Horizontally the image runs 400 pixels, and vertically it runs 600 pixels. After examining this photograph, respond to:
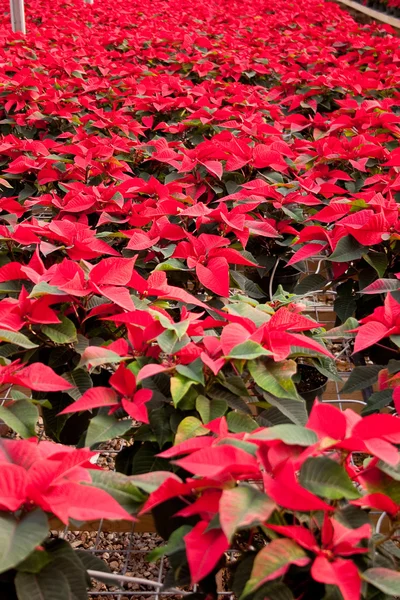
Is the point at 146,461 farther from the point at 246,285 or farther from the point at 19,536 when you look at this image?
the point at 246,285

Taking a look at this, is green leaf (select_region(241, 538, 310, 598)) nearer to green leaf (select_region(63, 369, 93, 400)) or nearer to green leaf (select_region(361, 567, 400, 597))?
green leaf (select_region(361, 567, 400, 597))

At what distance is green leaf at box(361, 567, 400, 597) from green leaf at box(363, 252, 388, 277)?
2.34 feet

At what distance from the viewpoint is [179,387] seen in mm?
830

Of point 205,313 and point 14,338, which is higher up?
point 14,338

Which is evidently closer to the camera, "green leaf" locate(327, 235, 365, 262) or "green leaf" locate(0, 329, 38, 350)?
"green leaf" locate(0, 329, 38, 350)

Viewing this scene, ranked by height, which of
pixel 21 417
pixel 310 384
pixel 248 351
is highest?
pixel 248 351

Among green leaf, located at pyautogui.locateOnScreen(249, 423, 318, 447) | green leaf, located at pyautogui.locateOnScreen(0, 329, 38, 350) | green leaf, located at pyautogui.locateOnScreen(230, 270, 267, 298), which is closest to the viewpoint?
green leaf, located at pyautogui.locateOnScreen(249, 423, 318, 447)

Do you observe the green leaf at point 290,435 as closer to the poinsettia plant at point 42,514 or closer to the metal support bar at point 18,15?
the poinsettia plant at point 42,514

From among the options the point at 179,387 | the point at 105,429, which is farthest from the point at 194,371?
the point at 105,429

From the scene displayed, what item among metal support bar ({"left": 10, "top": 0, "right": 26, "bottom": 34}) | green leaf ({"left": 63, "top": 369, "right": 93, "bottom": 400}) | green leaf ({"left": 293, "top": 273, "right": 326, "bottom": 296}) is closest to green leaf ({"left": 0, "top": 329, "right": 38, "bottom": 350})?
green leaf ({"left": 63, "top": 369, "right": 93, "bottom": 400})

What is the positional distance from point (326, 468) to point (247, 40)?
3.60 m

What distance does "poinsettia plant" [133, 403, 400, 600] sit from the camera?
0.60 metres

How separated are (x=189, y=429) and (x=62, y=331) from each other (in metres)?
0.33

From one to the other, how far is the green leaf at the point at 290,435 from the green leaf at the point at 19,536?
0.23m
